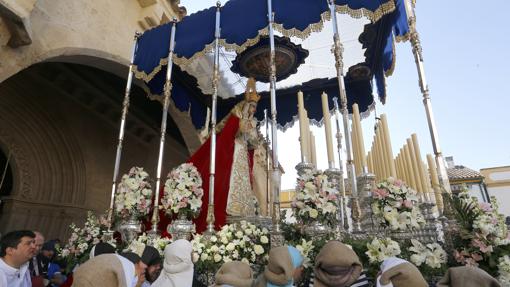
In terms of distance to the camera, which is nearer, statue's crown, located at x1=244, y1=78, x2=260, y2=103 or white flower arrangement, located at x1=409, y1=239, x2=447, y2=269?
white flower arrangement, located at x1=409, y1=239, x2=447, y2=269

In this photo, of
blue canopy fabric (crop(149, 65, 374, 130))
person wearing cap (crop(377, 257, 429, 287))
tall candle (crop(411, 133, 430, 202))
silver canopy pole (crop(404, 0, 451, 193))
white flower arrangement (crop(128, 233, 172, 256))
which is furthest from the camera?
blue canopy fabric (crop(149, 65, 374, 130))

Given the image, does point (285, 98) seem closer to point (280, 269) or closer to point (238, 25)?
point (238, 25)

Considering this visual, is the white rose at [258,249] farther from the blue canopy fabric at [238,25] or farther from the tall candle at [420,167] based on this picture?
the blue canopy fabric at [238,25]

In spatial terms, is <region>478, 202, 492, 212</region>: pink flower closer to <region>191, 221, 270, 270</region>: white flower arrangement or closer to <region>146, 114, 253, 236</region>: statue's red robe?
<region>191, 221, 270, 270</region>: white flower arrangement

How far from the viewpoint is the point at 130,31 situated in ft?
22.4

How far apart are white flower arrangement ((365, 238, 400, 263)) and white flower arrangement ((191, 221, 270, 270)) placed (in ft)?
3.75

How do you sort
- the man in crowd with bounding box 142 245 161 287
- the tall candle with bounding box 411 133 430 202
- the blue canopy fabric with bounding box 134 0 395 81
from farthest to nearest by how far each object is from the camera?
1. the blue canopy fabric with bounding box 134 0 395 81
2. the tall candle with bounding box 411 133 430 202
3. the man in crowd with bounding box 142 245 161 287

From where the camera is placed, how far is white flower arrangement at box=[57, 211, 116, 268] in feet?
13.9

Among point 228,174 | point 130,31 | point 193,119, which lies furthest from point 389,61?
point 130,31

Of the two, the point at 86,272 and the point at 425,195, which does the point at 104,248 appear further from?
the point at 425,195

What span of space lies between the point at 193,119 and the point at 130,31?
2466 millimetres

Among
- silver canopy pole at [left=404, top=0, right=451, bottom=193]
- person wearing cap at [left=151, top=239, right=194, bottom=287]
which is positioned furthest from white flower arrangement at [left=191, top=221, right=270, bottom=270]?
silver canopy pole at [left=404, top=0, right=451, bottom=193]

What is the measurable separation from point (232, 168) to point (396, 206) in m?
3.09

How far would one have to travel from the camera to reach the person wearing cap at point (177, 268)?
8.07 ft
